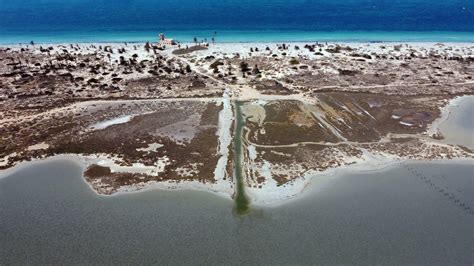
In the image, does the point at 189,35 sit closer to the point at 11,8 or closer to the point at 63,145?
the point at 63,145

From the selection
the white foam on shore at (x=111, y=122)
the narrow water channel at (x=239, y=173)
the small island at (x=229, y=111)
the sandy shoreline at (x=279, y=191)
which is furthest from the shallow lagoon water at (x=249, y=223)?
the white foam on shore at (x=111, y=122)

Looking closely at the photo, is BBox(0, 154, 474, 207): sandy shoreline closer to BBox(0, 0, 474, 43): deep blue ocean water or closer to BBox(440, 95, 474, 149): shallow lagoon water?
BBox(440, 95, 474, 149): shallow lagoon water

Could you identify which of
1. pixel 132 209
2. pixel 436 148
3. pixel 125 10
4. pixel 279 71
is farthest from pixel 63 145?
pixel 125 10

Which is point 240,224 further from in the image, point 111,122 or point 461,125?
point 461,125

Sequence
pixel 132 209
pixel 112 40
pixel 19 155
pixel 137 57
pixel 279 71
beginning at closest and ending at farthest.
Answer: pixel 132 209
pixel 19 155
pixel 279 71
pixel 137 57
pixel 112 40

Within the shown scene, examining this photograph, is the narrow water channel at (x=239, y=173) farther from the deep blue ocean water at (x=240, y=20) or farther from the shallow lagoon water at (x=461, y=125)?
the deep blue ocean water at (x=240, y=20)

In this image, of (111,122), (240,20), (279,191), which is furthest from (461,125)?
(240,20)
